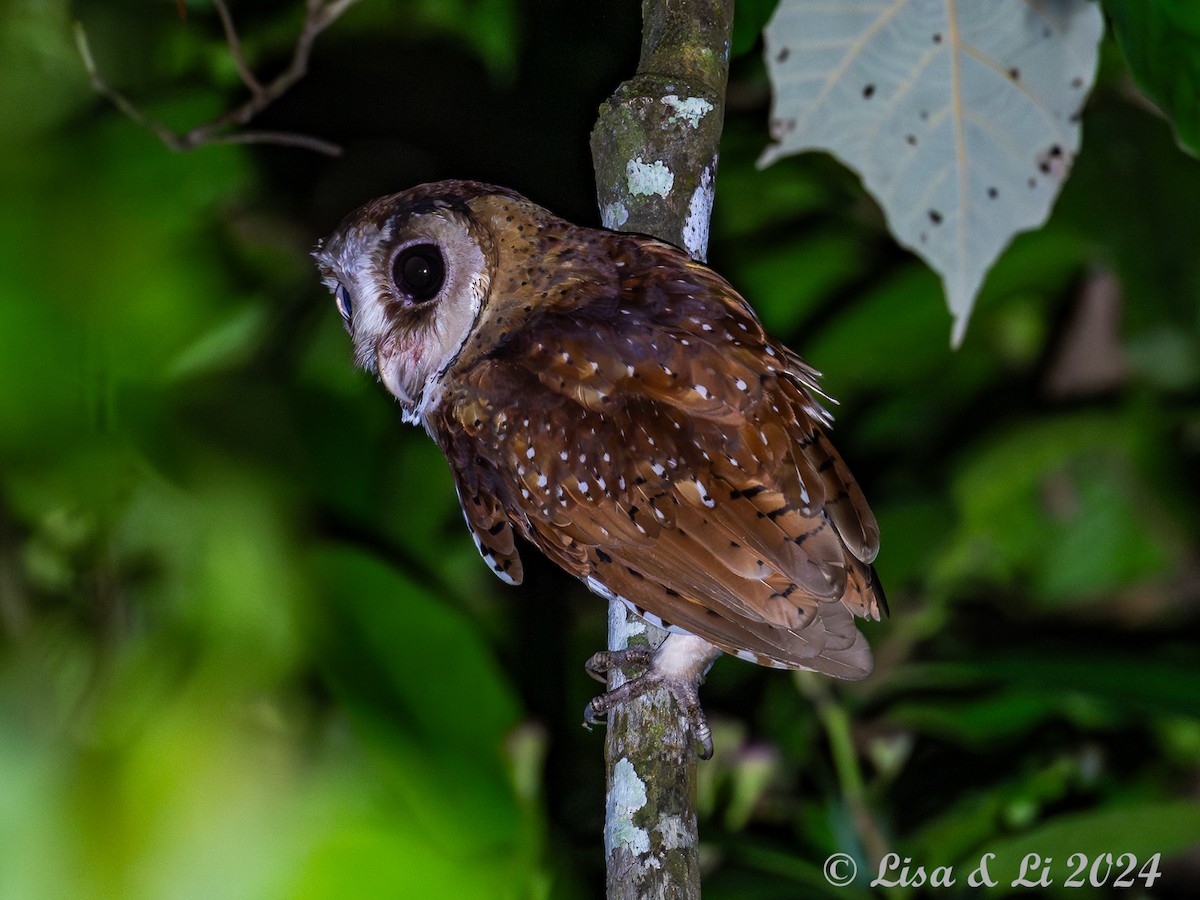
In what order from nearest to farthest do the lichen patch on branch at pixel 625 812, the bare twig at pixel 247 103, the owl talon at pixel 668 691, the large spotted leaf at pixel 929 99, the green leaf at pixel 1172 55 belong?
the lichen patch on branch at pixel 625 812, the owl talon at pixel 668 691, the green leaf at pixel 1172 55, the large spotted leaf at pixel 929 99, the bare twig at pixel 247 103

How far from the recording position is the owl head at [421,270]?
1.27 meters

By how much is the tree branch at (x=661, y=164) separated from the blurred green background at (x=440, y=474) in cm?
49

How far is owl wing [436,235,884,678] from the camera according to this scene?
111cm

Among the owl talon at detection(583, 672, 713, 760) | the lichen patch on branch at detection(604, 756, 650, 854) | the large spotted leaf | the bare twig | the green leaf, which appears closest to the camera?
the lichen patch on branch at detection(604, 756, 650, 854)

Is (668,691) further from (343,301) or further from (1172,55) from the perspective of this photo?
(1172,55)

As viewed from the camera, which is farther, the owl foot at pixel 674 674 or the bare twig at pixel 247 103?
the bare twig at pixel 247 103

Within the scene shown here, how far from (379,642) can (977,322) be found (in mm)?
1154

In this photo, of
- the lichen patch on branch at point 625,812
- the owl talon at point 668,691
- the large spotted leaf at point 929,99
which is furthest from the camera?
the large spotted leaf at point 929,99

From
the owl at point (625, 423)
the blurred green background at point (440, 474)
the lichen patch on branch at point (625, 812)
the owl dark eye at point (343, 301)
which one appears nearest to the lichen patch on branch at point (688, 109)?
the owl at point (625, 423)

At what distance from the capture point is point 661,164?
1.33 metres

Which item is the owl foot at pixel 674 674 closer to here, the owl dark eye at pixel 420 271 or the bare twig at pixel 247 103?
the owl dark eye at pixel 420 271

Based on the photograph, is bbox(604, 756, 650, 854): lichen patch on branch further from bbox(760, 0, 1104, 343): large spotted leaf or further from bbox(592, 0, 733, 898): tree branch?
bbox(760, 0, 1104, 343): large spotted leaf

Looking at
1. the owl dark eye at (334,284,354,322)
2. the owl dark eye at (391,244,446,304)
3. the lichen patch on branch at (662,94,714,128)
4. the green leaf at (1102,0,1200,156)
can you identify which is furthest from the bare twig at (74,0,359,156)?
the green leaf at (1102,0,1200,156)

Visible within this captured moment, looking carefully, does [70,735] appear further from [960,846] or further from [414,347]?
[960,846]
